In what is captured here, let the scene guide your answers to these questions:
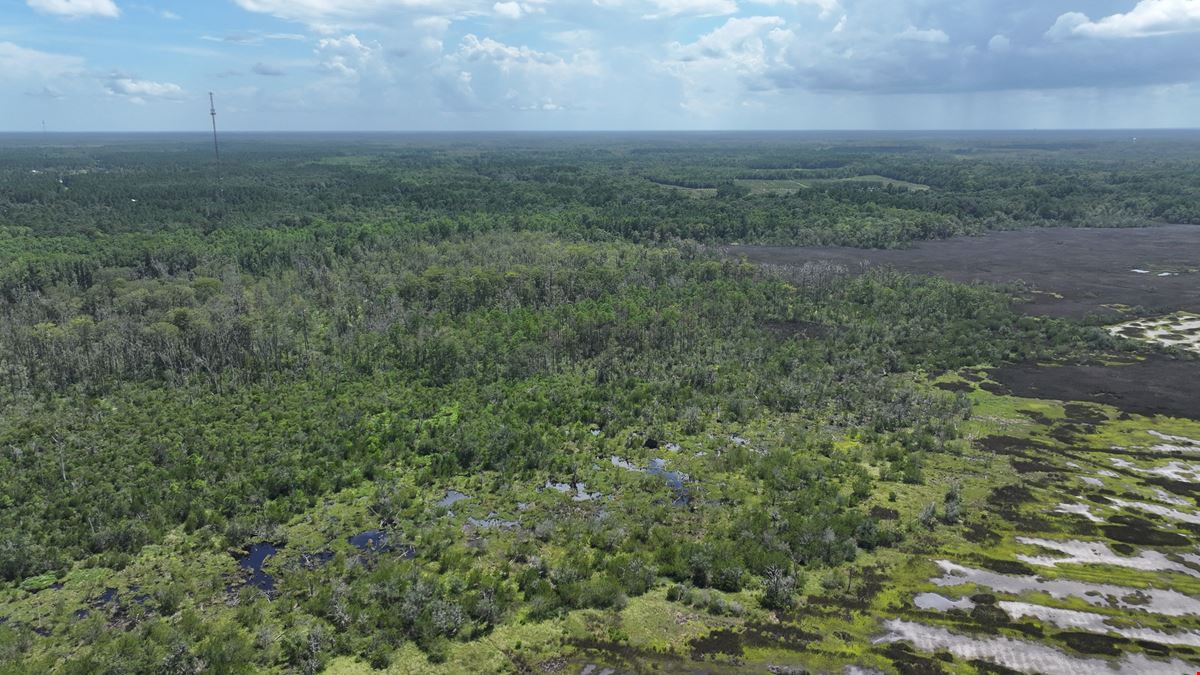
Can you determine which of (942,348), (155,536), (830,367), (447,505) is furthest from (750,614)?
(942,348)

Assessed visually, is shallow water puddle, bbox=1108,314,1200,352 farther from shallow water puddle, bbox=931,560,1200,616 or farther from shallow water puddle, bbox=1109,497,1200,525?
shallow water puddle, bbox=931,560,1200,616

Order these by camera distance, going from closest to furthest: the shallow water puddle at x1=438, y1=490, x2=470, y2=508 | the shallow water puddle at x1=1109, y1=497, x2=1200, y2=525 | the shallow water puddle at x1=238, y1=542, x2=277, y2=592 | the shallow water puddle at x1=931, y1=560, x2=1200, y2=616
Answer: the shallow water puddle at x1=931, y1=560, x2=1200, y2=616 → the shallow water puddle at x1=238, y1=542, x2=277, y2=592 → the shallow water puddle at x1=1109, y1=497, x2=1200, y2=525 → the shallow water puddle at x1=438, y1=490, x2=470, y2=508

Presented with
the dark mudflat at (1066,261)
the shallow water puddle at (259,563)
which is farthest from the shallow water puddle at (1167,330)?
the shallow water puddle at (259,563)

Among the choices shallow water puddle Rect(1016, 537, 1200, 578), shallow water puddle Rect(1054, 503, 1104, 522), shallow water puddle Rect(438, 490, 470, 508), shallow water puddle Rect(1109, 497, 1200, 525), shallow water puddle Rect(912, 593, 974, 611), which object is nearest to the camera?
shallow water puddle Rect(912, 593, 974, 611)

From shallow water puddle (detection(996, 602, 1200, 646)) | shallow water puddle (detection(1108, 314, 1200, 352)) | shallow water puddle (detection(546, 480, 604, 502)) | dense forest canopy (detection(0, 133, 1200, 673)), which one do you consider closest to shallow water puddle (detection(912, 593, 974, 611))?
shallow water puddle (detection(996, 602, 1200, 646))

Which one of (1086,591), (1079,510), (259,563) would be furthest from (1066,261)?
(259,563)

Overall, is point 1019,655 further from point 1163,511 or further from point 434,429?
point 434,429
